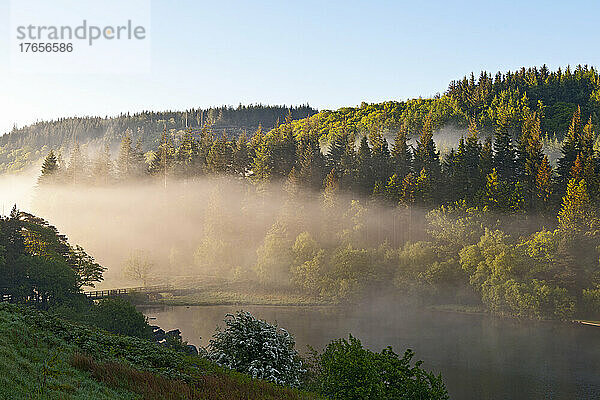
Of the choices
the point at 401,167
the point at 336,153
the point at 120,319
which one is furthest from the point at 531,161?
the point at 120,319

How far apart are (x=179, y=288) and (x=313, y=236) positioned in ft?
89.6

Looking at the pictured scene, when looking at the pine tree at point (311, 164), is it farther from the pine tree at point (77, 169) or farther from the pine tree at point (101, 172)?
the pine tree at point (77, 169)

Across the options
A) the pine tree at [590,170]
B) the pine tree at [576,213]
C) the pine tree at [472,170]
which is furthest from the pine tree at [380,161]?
the pine tree at [590,170]

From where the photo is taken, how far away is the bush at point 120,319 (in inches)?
1738

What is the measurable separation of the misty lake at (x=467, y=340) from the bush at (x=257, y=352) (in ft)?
58.8

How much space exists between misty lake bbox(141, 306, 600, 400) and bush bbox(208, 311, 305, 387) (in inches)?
706

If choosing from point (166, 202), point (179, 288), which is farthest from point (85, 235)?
point (179, 288)

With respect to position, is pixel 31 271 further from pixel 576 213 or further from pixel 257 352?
pixel 576 213

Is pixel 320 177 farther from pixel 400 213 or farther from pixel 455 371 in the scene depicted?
pixel 455 371

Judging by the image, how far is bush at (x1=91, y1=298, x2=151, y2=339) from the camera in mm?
44156

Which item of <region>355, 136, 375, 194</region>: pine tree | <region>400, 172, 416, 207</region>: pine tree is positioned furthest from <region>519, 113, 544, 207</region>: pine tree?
<region>355, 136, 375, 194</region>: pine tree

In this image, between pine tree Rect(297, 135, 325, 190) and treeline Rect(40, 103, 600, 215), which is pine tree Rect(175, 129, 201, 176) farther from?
pine tree Rect(297, 135, 325, 190)

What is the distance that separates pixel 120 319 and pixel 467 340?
40.7 metres

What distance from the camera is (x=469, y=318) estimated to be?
79.2 m
